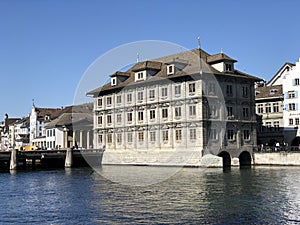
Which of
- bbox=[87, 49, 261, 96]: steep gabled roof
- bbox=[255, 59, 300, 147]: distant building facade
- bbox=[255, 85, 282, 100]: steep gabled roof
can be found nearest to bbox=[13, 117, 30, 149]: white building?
bbox=[87, 49, 261, 96]: steep gabled roof

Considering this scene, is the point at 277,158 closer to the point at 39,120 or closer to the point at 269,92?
the point at 269,92

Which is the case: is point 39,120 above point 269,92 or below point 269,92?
below

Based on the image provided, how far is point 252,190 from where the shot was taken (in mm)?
34000

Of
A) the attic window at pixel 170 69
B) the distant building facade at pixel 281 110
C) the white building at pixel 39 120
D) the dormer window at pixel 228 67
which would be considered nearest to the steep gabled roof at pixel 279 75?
the distant building facade at pixel 281 110

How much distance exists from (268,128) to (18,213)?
2243 inches

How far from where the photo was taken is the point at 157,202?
28656 mm

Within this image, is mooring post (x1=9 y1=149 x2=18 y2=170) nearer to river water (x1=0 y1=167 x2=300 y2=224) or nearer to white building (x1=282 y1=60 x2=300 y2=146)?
river water (x1=0 y1=167 x2=300 y2=224)

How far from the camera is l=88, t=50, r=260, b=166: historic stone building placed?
60969mm

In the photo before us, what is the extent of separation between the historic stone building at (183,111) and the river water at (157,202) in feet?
66.0

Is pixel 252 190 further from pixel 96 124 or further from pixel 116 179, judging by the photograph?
pixel 96 124

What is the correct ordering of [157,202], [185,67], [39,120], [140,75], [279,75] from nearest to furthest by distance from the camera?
[157,202] → [185,67] → [140,75] → [279,75] → [39,120]

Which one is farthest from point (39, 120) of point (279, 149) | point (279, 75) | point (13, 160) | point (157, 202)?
point (157, 202)

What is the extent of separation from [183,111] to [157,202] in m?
34.4

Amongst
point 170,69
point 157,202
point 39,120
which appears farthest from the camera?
point 39,120
